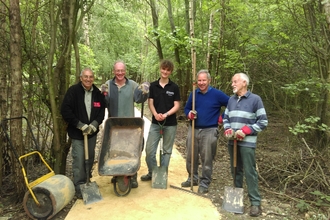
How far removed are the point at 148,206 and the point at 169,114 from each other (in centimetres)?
131

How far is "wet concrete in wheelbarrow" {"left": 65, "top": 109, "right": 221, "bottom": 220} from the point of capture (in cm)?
321

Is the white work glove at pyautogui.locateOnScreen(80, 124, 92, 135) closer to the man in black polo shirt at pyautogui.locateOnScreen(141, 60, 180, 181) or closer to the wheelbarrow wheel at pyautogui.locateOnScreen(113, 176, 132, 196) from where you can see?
the wheelbarrow wheel at pyautogui.locateOnScreen(113, 176, 132, 196)

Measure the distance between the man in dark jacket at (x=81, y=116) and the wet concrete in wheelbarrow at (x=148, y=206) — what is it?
1.39 ft

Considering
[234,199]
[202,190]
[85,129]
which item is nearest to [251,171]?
[234,199]

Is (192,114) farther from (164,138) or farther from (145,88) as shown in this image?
(145,88)

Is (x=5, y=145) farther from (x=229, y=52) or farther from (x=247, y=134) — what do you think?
(x=229, y=52)

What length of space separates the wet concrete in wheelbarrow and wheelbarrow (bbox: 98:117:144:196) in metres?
0.19

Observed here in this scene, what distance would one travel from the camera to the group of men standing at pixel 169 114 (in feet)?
10.8

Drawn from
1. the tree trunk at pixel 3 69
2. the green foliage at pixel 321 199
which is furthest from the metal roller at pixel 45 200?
the green foliage at pixel 321 199

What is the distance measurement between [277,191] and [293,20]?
9.62 feet

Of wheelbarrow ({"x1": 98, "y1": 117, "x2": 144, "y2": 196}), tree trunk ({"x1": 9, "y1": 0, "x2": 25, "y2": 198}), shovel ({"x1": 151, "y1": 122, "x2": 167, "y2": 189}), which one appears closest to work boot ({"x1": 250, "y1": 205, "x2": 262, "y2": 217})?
shovel ({"x1": 151, "y1": 122, "x2": 167, "y2": 189})

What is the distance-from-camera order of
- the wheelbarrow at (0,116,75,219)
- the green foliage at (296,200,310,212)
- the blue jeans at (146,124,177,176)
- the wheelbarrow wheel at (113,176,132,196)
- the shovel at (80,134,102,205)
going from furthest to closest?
→ the blue jeans at (146,124,177,176) → the wheelbarrow wheel at (113,176,132,196) → the shovel at (80,134,102,205) → the green foliage at (296,200,310,212) → the wheelbarrow at (0,116,75,219)

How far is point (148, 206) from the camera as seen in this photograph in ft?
11.3

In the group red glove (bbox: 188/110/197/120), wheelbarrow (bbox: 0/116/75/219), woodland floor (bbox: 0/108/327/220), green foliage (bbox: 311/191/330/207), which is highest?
red glove (bbox: 188/110/197/120)
